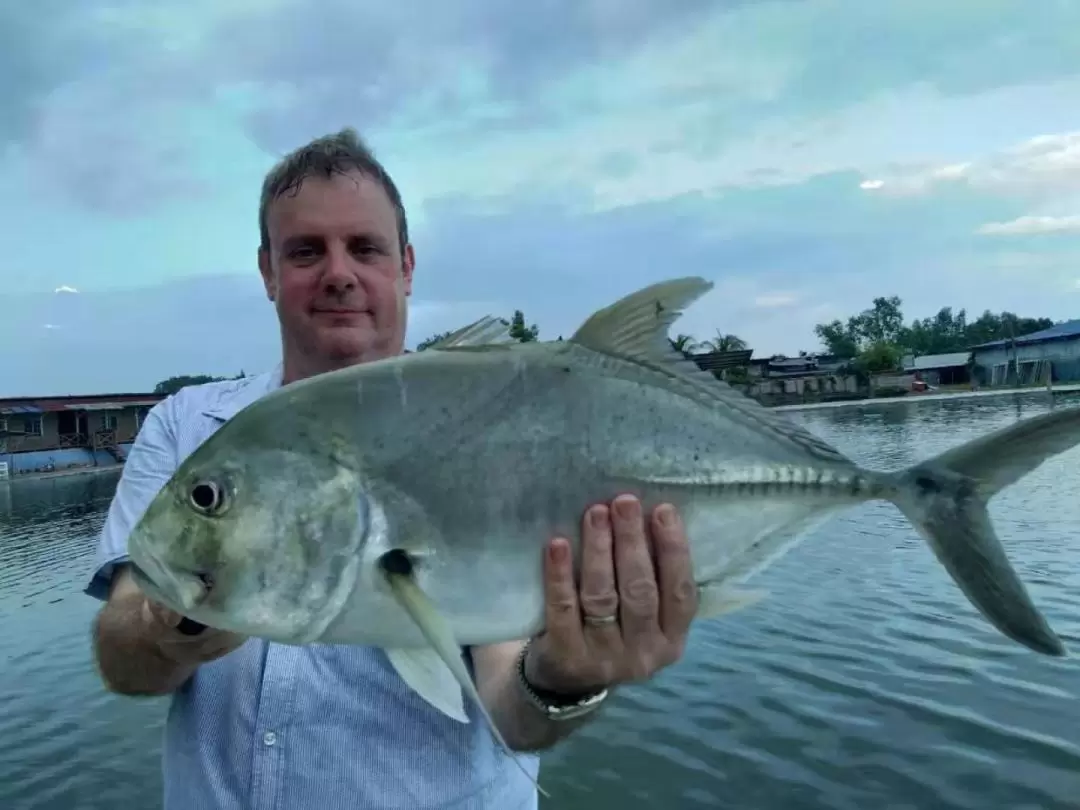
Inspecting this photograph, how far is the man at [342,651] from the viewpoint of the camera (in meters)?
2.20

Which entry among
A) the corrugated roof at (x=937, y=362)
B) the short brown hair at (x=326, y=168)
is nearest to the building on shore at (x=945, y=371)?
the corrugated roof at (x=937, y=362)

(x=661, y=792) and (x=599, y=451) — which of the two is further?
(x=661, y=792)

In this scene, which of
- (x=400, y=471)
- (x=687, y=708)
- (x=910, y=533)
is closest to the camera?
(x=400, y=471)

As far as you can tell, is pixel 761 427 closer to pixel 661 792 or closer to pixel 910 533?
pixel 661 792

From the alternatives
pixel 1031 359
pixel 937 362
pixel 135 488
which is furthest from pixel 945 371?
pixel 135 488

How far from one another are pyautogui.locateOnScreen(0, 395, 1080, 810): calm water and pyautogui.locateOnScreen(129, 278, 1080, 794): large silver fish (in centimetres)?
624

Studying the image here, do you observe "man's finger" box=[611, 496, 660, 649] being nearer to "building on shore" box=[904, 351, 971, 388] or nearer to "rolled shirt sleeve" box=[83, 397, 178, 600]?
"rolled shirt sleeve" box=[83, 397, 178, 600]

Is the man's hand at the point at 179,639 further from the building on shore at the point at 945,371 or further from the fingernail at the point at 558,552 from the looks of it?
the building on shore at the point at 945,371

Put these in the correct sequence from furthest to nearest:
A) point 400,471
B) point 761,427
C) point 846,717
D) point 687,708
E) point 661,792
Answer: point 687,708
point 846,717
point 661,792
point 761,427
point 400,471

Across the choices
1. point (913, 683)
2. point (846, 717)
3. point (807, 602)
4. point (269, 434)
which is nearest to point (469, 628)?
point (269, 434)

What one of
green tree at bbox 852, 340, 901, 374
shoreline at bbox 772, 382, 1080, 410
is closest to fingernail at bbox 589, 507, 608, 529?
shoreline at bbox 772, 382, 1080, 410

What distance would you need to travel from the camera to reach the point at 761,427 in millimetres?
2332

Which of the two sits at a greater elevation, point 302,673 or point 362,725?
point 302,673

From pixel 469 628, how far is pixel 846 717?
8357 mm
